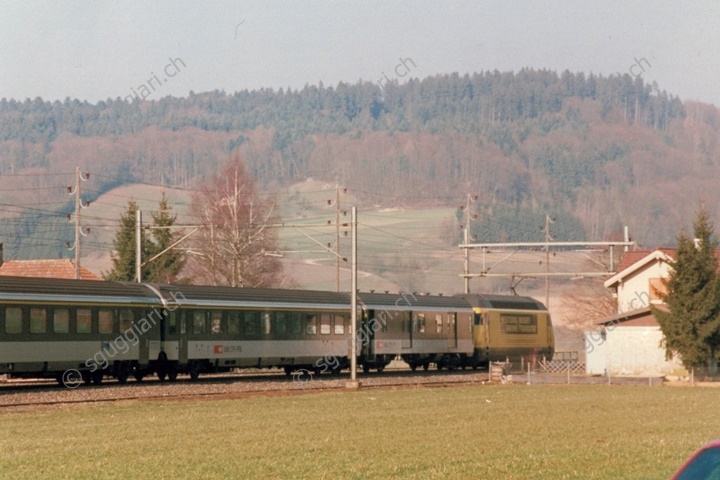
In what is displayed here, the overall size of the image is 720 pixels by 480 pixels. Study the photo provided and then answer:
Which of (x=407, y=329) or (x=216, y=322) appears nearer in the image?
(x=216, y=322)

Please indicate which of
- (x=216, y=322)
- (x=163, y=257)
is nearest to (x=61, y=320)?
(x=216, y=322)

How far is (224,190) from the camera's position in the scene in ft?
266

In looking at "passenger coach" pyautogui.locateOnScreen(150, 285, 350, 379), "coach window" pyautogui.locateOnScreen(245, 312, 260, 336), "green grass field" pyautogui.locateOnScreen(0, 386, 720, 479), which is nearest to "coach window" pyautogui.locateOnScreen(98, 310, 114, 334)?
"passenger coach" pyautogui.locateOnScreen(150, 285, 350, 379)

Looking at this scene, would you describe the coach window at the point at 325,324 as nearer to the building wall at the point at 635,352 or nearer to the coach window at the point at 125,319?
the coach window at the point at 125,319

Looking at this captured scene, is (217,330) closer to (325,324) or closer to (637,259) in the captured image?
(325,324)

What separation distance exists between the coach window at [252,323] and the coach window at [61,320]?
28.2ft

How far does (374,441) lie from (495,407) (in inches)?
402

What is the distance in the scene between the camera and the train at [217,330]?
34469 millimetres

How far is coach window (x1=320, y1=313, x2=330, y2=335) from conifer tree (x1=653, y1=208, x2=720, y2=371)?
1345 cm

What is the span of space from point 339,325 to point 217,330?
7.61 meters

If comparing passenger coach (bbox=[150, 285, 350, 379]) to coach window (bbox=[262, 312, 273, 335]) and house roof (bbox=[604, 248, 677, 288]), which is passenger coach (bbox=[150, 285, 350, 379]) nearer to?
coach window (bbox=[262, 312, 273, 335])

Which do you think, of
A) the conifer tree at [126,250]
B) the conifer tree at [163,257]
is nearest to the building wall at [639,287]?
the conifer tree at [163,257]

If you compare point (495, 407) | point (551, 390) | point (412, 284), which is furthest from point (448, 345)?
point (412, 284)

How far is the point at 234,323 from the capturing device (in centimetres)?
4191
